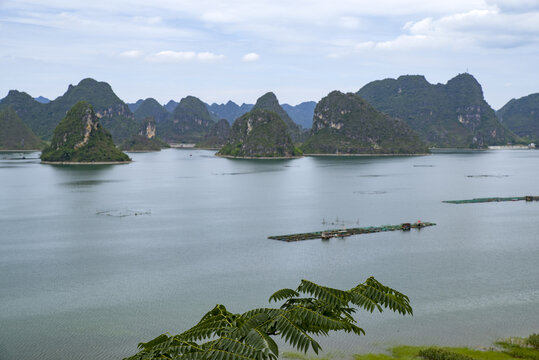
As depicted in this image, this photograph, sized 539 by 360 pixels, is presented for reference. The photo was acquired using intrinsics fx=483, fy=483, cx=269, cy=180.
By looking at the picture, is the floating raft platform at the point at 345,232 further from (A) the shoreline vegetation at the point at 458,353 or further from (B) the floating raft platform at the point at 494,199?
(A) the shoreline vegetation at the point at 458,353

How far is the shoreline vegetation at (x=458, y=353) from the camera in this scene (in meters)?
29.0

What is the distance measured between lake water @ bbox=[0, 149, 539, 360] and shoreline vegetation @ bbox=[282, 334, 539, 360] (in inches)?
45.6

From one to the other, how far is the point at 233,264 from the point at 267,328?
46.6 metres

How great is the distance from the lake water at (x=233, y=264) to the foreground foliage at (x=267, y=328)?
22323 millimetres

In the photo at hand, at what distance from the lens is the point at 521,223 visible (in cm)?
8012

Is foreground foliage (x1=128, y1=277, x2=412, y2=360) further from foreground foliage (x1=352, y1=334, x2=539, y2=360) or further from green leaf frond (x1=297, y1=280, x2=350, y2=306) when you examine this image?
foreground foliage (x1=352, y1=334, x2=539, y2=360)

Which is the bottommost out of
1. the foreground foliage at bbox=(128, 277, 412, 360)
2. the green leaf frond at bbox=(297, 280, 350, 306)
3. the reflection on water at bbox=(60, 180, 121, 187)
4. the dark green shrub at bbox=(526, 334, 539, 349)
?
the dark green shrub at bbox=(526, 334, 539, 349)

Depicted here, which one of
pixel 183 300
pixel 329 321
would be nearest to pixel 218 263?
pixel 183 300

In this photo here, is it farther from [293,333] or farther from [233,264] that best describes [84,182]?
[293,333]

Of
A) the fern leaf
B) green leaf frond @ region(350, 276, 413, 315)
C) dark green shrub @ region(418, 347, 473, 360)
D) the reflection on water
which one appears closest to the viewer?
the fern leaf

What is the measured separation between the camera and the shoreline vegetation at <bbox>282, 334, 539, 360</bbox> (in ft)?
95.0

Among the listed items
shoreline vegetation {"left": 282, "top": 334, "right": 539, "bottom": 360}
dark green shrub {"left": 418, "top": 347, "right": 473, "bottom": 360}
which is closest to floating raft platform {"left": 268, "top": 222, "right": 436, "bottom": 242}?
shoreline vegetation {"left": 282, "top": 334, "right": 539, "bottom": 360}

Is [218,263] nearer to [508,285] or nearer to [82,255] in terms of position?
[82,255]

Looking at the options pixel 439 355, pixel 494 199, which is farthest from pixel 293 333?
pixel 494 199
